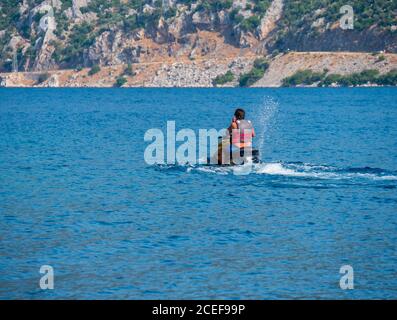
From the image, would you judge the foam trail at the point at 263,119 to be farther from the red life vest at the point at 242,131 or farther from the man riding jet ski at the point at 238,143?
the red life vest at the point at 242,131

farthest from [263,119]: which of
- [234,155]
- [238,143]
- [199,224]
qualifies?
[199,224]

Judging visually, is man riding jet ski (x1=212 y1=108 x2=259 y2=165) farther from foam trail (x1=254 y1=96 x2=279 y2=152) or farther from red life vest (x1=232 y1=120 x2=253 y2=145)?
foam trail (x1=254 y1=96 x2=279 y2=152)

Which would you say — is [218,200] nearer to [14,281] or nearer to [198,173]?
[198,173]

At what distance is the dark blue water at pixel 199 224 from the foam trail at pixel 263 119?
5.77 meters

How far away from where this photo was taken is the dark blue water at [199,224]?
2231 cm

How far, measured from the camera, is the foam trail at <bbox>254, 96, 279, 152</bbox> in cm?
6166

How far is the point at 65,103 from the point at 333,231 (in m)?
109

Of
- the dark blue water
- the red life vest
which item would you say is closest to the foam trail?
the dark blue water

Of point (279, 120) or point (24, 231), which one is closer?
point (24, 231)

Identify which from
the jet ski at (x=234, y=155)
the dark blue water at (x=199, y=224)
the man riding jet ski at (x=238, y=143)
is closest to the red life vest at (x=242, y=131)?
the man riding jet ski at (x=238, y=143)

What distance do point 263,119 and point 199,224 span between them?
63895 millimetres

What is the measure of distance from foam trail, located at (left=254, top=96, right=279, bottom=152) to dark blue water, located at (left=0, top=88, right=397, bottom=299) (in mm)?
5768

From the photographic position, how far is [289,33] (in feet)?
624

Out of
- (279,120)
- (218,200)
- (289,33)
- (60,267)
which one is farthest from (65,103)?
(60,267)
